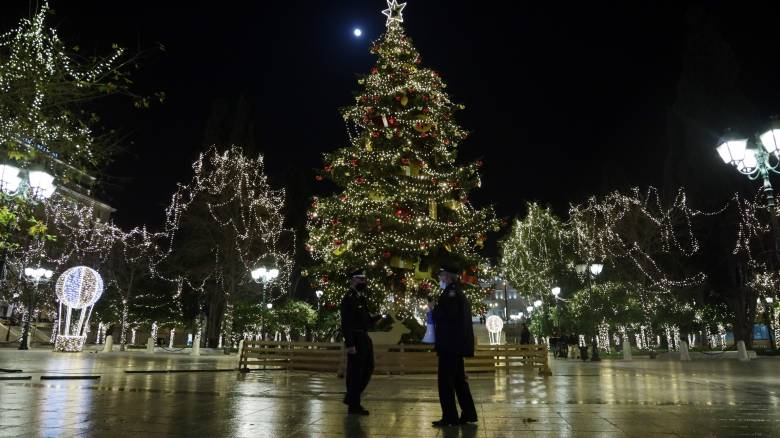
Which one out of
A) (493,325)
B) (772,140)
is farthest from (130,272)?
(772,140)

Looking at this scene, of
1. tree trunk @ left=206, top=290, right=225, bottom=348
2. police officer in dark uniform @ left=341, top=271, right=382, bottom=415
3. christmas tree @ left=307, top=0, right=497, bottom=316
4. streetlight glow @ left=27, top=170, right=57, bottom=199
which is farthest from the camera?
tree trunk @ left=206, top=290, right=225, bottom=348

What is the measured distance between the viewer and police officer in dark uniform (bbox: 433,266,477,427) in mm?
5645

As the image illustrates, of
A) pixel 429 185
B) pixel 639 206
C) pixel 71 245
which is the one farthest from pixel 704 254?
pixel 71 245

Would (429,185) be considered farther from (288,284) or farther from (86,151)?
(288,284)

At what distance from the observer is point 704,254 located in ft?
113

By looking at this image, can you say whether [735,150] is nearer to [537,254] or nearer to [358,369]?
[358,369]

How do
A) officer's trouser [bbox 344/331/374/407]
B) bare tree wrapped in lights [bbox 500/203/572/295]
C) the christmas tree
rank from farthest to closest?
bare tree wrapped in lights [bbox 500/203/572/295] → the christmas tree → officer's trouser [bbox 344/331/374/407]

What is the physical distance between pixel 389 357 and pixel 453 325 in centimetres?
953

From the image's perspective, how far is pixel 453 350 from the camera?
5.77 metres

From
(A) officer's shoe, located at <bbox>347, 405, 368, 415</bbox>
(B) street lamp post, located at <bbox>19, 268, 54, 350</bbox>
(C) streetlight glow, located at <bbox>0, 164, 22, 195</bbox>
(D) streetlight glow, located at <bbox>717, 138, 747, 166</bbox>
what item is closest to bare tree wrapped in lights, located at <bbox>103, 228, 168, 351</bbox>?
(B) street lamp post, located at <bbox>19, 268, 54, 350</bbox>

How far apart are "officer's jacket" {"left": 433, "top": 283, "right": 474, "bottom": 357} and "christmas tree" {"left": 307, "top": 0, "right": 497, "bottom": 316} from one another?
11048mm

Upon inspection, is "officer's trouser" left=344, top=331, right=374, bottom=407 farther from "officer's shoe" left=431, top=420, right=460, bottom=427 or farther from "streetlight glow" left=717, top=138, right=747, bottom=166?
"streetlight glow" left=717, top=138, right=747, bottom=166

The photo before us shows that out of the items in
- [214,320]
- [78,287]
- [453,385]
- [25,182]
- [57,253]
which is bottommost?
[453,385]

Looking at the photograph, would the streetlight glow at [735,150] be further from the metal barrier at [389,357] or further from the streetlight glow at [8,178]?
the streetlight glow at [8,178]
